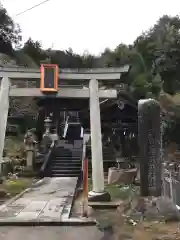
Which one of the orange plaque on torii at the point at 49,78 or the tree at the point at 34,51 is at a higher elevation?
the tree at the point at 34,51

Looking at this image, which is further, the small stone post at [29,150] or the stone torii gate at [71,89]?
the small stone post at [29,150]

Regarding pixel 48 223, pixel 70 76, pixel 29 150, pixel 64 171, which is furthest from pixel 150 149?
pixel 29 150

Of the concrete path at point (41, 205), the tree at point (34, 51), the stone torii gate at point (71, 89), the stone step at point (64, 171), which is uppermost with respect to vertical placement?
the tree at point (34, 51)

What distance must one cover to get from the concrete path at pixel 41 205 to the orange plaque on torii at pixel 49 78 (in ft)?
12.0

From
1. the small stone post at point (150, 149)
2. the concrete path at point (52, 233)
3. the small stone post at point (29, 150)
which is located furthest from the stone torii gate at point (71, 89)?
the small stone post at point (29, 150)

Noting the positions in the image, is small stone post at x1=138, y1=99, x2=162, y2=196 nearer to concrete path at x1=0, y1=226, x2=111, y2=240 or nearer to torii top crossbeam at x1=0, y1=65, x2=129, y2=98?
concrete path at x1=0, y1=226, x2=111, y2=240

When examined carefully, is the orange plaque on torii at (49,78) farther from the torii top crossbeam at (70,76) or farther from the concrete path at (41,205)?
the concrete path at (41,205)

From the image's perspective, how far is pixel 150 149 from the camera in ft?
25.9

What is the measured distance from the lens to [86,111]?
23.0 metres

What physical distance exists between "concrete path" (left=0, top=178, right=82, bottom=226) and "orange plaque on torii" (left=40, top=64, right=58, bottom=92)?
3.65 m

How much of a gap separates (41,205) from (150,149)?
11.4 ft

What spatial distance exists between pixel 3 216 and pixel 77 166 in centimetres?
973

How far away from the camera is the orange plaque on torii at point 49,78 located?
1198 cm

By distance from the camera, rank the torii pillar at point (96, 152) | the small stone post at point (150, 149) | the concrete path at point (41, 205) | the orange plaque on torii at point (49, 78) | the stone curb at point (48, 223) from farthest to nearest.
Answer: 1. the orange plaque on torii at point (49, 78)
2. the torii pillar at point (96, 152)
3. the small stone post at point (150, 149)
4. the concrete path at point (41, 205)
5. the stone curb at point (48, 223)
